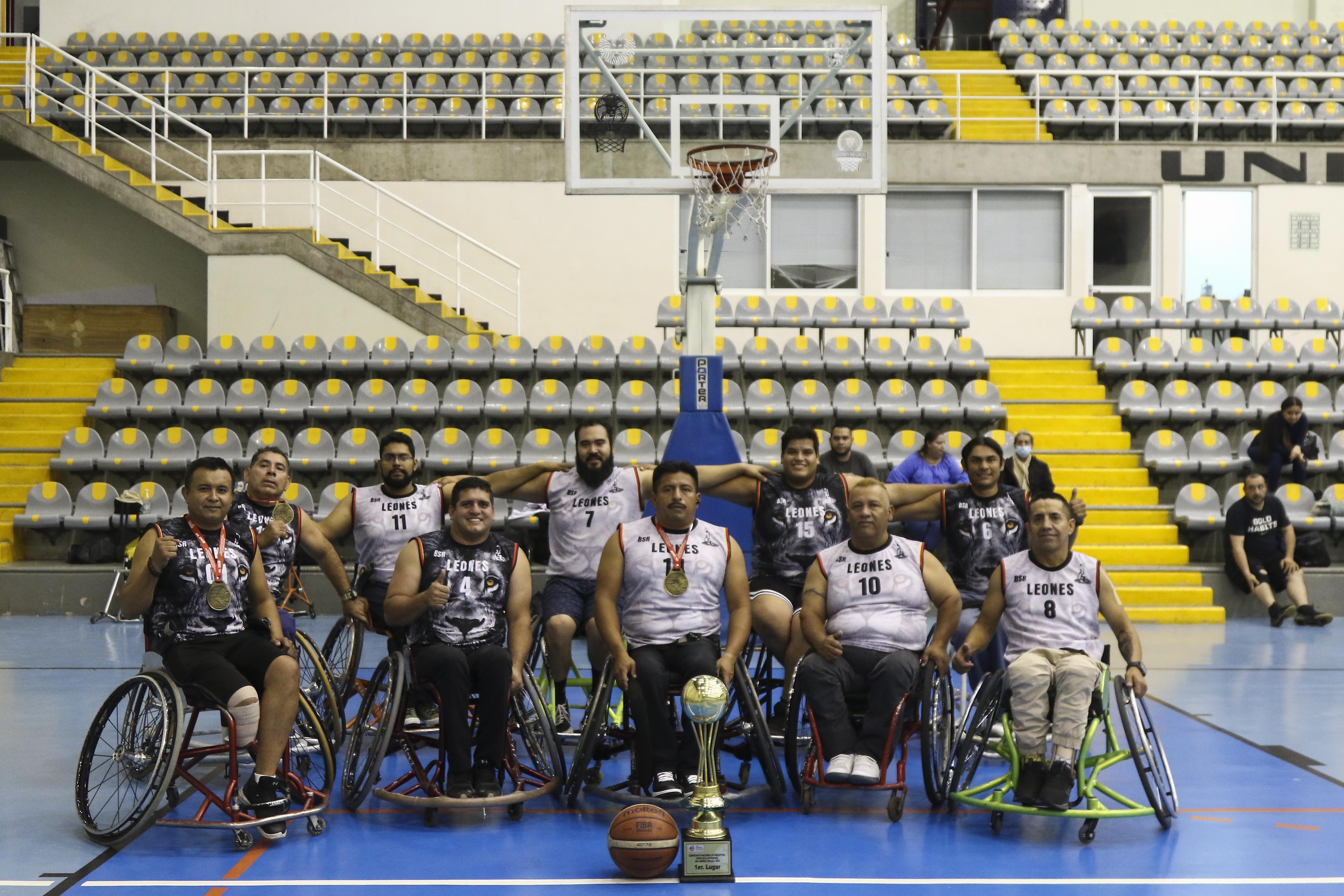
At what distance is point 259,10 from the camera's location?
17.2 m

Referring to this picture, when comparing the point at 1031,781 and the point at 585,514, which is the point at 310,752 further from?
the point at 1031,781

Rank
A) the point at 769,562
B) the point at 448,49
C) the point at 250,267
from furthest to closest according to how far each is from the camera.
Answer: the point at 448,49
the point at 250,267
the point at 769,562

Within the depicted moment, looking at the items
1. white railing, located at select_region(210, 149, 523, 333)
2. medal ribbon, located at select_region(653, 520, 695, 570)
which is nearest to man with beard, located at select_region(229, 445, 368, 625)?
medal ribbon, located at select_region(653, 520, 695, 570)

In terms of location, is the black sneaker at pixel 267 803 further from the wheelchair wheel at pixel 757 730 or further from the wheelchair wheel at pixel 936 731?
the wheelchair wheel at pixel 936 731

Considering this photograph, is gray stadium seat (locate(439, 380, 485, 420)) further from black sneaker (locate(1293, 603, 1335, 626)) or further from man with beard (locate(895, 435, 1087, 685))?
black sneaker (locate(1293, 603, 1335, 626))

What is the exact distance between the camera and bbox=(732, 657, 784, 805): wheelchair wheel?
452 cm

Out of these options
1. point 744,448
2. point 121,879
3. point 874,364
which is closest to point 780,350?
point 874,364

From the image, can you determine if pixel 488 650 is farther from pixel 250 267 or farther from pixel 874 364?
pixel 250 267

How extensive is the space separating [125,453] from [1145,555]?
358 inches

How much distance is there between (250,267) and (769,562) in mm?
9651

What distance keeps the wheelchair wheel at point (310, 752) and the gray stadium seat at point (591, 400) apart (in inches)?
236

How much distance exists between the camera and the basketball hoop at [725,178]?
798 centimetres

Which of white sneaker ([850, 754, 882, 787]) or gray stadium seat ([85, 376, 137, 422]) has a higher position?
gray stadium seat ([85, 376, 137, 422])

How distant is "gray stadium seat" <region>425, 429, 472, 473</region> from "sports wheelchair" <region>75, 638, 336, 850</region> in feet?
19.2
